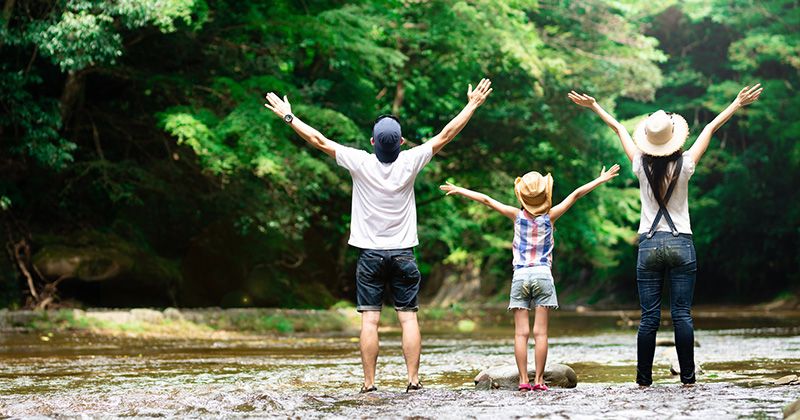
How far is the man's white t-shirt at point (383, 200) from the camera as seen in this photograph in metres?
8.40

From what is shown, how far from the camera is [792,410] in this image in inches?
242

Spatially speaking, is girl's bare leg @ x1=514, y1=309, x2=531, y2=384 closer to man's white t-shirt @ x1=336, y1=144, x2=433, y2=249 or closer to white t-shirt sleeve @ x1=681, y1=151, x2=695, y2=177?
man's white t-shirt @ x1=336, y1=144, x2=433, y2=249

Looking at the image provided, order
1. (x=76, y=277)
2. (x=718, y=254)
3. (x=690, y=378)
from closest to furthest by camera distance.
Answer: (x=690, y=378) → (x=76, y=277) → (x=718, y=254)

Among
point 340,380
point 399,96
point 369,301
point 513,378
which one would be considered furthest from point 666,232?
point 399,96

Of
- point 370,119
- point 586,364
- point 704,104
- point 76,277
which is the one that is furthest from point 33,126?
point 704,104

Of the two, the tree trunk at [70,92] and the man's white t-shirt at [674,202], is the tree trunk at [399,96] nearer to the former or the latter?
the tree trunk at [70,92]

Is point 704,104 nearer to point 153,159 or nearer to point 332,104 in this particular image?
point 332,104

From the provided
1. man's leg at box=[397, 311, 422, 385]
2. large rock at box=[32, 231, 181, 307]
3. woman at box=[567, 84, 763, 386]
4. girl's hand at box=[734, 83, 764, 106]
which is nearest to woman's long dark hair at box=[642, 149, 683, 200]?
woman at box=[567, 84, 763, 386]

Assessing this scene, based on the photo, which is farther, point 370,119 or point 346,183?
point 370,119

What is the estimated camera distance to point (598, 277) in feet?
183

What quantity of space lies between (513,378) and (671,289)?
1.41m

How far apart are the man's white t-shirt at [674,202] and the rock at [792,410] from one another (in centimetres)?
222

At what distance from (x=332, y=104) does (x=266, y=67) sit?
2.44 m

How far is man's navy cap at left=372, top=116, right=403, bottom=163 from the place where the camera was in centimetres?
845
